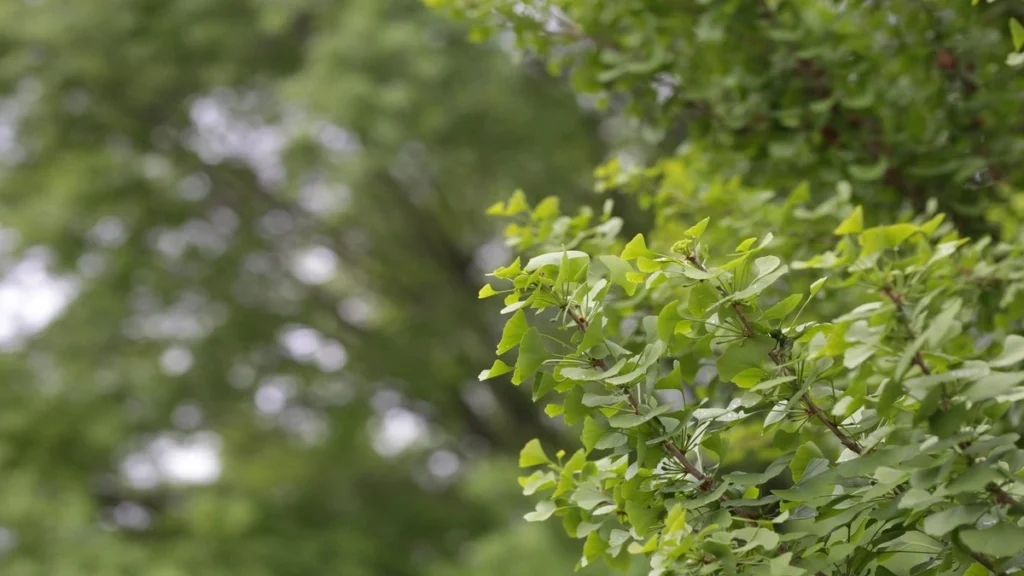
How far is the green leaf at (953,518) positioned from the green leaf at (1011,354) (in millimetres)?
166

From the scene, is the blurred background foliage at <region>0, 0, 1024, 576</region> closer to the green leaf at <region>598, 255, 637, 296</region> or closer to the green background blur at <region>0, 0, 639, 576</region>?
the green background blur at <region>0, 0, 639, 576</region>

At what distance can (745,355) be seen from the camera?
123 cm

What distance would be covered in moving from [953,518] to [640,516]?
0.38 meters

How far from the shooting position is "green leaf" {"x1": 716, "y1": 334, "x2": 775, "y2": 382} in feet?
4.02

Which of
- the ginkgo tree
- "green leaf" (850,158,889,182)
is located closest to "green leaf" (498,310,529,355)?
the ginkgo tree

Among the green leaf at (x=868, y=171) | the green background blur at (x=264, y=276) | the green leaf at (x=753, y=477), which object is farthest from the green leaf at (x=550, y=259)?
the green background blur at (x=264, y=276)

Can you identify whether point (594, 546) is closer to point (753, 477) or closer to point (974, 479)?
point (753, 477)

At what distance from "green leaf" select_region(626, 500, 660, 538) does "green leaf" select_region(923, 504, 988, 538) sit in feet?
1.14

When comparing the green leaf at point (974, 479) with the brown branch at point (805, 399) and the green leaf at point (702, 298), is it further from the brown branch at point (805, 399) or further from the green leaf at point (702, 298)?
the green leaf at point (702, 298)

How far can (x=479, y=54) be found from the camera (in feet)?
20.6

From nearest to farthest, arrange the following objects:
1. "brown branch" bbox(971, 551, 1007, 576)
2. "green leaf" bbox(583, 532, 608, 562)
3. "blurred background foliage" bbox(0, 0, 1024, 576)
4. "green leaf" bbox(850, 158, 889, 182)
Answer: "brown branch" bbox(971, 551, 1007, 576) → "green leaf" bbox(583, 532, 608, 562) → "green leaf" bbox(850, 158, 889, 182) → "blurred background foliage" bbox(0, 0, 1024, 576)

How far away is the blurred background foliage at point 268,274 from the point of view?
6109 millimetres

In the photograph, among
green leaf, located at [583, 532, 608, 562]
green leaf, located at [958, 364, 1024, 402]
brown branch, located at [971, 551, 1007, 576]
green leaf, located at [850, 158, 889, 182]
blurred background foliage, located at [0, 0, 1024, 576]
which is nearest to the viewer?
green leaf, located at [958, 364, 1024, 402]

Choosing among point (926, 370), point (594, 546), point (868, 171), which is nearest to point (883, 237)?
point (926, 370)
